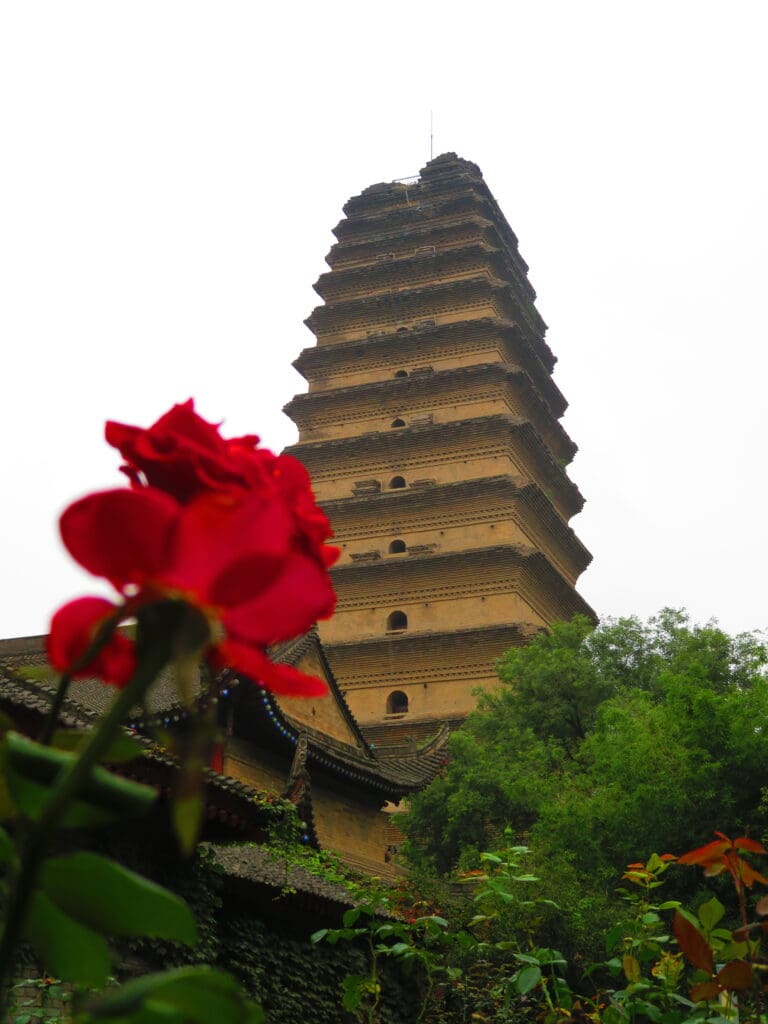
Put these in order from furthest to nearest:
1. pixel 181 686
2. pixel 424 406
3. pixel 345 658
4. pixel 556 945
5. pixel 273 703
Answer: pixel 424 406, pixel 345 658, pixel 273 703, pixel 556 945, pixel 181 686

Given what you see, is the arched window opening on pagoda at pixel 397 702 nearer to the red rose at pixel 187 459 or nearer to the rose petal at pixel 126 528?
the red rose at pixel 187 459

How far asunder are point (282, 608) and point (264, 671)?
2.6 inches

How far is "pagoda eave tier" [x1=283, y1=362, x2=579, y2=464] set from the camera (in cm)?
2684

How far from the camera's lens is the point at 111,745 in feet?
2.95

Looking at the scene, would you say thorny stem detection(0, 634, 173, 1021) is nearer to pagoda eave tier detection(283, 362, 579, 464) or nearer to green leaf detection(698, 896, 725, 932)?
green leaf detection(698, 896, 725, 932)

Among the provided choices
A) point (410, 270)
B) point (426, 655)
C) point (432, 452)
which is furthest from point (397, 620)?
point (410, 270)

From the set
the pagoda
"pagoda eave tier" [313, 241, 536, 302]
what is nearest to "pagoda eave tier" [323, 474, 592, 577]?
the pagoda

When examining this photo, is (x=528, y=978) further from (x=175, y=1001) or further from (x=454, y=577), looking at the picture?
(x=454, y=577)

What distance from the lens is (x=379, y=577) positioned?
2425cm

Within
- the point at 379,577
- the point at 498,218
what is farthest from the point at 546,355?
the point at 379,577

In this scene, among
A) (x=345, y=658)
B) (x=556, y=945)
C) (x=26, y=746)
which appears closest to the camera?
(x=26, y=746)

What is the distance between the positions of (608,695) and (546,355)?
51.2ft

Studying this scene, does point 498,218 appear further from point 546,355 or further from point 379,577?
point 379,577

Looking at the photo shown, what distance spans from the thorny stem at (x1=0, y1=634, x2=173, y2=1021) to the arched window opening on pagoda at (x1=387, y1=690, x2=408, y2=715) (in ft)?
73.1
